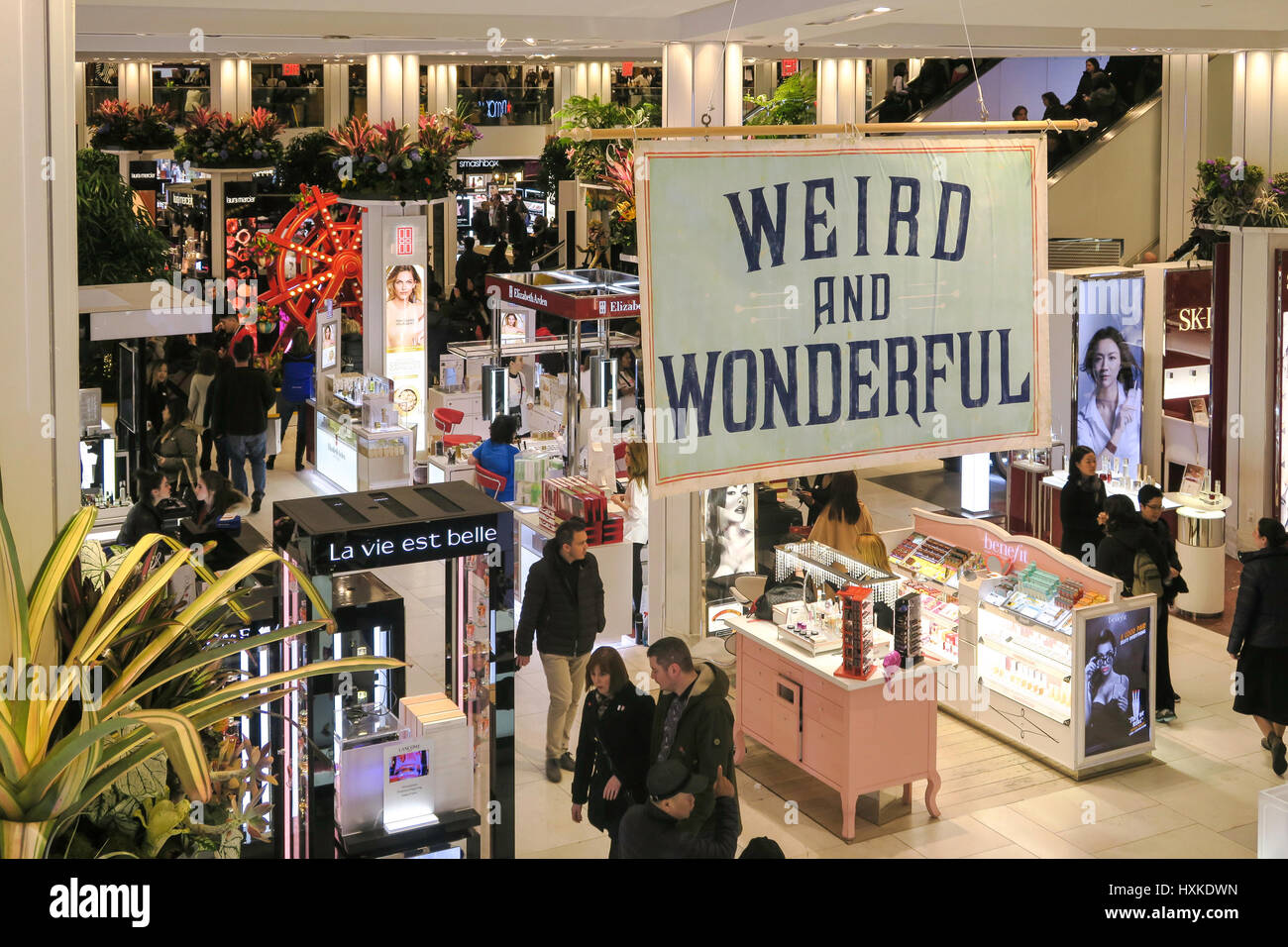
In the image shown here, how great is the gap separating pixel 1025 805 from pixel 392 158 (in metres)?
8.21

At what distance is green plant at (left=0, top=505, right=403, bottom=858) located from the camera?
2707 mm

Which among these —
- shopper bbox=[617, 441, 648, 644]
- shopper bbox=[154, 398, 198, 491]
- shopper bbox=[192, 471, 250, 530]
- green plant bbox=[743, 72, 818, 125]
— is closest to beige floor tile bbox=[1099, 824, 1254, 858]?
shopper bbox=[617, 441, 648, 644]

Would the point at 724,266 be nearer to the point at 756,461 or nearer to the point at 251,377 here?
the point at 756,461

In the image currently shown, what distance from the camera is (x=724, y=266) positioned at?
3.69 m

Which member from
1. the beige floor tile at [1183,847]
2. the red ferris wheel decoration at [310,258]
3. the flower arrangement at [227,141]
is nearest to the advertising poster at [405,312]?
the red ferris wheel decoration at [310,258]

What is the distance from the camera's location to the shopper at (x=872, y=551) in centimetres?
790

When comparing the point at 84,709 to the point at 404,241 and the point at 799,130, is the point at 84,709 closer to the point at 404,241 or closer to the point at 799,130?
the point at 799,130

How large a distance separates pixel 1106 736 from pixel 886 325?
4129 mm

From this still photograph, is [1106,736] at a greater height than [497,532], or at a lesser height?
lesser

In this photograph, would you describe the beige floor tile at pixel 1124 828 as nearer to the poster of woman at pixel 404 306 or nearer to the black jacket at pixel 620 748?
the black jacket at pixel 620 748

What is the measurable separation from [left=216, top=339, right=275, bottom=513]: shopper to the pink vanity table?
18.4ft

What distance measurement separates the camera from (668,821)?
471 cm

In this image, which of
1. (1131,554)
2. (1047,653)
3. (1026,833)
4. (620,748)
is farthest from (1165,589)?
(620,748)
